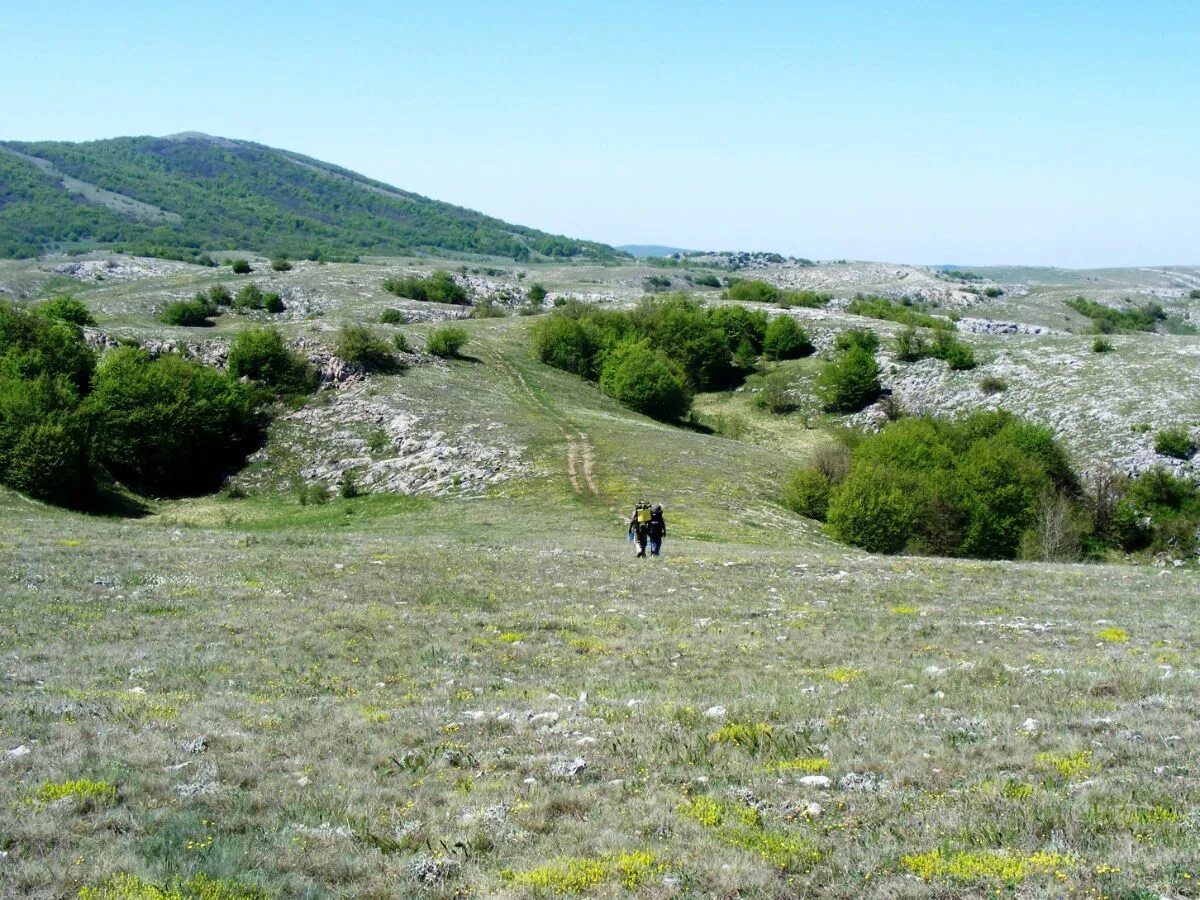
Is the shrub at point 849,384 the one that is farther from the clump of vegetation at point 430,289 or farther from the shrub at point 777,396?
the clump of vegetation at point 430,289

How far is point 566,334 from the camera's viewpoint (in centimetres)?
10281

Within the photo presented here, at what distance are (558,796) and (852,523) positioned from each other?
1906 inches

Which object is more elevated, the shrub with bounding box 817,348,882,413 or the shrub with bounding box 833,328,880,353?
the shrub with bounding box 833,328,880,353

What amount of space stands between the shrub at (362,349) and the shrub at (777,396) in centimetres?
4768

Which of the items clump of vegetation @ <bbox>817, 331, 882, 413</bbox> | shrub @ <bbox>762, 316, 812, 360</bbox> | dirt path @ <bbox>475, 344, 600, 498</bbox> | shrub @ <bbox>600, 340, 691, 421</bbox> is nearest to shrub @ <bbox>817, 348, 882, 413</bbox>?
clump of vegetation @ <bbox>817, 331, 882, 413</bbox>

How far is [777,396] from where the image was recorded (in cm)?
10844

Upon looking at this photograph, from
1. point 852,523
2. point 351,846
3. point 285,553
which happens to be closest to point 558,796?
point 351,846

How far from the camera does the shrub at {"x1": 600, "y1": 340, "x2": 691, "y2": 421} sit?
301 feet

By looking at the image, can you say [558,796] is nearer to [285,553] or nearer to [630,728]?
[630,728]

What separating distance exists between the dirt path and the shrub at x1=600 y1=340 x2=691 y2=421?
32.9 ft

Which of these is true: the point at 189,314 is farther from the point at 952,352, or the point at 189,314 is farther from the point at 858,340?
the point at 952,352

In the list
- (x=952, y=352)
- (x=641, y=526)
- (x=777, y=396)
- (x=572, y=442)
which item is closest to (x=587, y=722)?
(x=641, y=526)

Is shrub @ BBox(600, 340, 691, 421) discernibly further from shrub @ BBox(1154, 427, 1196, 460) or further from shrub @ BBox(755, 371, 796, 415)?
shrub @ BBox(1154, 427, 1196, 460)

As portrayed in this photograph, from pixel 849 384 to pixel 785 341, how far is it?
18299mm
